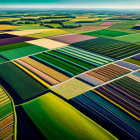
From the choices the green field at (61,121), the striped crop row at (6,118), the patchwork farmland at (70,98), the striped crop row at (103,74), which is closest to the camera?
the green field at (61,121)

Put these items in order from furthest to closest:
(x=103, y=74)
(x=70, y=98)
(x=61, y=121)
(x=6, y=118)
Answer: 1. (x=103, y=74)
2. (x=70, y=98)
3. (x=6, y=118)
4. (x=61, y=121)

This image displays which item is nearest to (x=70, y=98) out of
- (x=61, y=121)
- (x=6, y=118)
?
(x=61, y=121)

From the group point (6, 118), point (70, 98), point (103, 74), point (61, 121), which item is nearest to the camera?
point (61, 121)

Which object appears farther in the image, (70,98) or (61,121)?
(70,98)

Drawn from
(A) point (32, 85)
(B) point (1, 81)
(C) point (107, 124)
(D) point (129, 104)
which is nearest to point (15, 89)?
(A) point (32, 85)

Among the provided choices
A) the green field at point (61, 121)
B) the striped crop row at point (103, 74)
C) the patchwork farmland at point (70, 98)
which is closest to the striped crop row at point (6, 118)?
the patchwork farmland at point (70, 98)

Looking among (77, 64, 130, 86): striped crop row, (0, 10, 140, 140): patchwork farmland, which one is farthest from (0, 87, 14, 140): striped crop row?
(77, 64, 130, 86): striped crop row

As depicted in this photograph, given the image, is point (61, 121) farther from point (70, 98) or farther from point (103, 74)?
point (103, 74)

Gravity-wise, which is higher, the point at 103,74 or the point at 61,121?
the point at 61,121

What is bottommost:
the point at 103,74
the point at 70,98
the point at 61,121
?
the point at 103,74

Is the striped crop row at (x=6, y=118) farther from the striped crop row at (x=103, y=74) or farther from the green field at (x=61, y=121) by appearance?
the striped crop row at (x=103, y=74)

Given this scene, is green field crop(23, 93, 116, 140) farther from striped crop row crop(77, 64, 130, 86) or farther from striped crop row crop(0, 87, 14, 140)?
striped crop row crop(77, 64, 130, 86)

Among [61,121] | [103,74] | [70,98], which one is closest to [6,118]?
[61,121]
